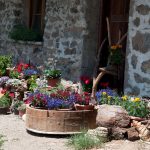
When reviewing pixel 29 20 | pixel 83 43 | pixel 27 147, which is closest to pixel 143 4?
pixel 83 43

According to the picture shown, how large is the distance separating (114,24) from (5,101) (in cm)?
222

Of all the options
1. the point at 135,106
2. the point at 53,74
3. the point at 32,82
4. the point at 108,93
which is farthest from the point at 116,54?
the point at 32,82

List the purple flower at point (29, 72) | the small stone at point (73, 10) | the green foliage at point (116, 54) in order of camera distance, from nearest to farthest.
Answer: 1. the green foliage at point (116, 54)
2. the small stone at point (73, 10)
3. the purple flower at point (29, 72)

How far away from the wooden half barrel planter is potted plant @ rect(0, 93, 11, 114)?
1.59m

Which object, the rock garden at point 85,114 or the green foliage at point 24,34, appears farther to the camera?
the green foliage at point 24,34

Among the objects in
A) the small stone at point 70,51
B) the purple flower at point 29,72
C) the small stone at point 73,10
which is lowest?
the purple flower at point 29,72

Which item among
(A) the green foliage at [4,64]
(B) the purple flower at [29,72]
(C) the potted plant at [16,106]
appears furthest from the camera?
(A) the green foliage at [4,64]

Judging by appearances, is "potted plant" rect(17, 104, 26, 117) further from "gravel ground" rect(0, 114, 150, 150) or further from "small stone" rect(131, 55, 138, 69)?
"small stone" rect(131, 55, 138, 69)

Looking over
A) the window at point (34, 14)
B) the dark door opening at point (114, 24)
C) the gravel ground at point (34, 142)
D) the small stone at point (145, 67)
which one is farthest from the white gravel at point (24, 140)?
the window at point (34, 14)

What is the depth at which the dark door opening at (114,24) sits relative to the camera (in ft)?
22.6

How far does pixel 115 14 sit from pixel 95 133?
8.58 ft

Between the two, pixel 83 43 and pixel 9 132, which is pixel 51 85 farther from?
pixel 9 132

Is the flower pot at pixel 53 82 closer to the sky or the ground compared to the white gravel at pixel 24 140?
closer to the sky

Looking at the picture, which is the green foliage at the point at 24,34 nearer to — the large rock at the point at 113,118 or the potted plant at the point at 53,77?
the potted plant at the point at 53,77
